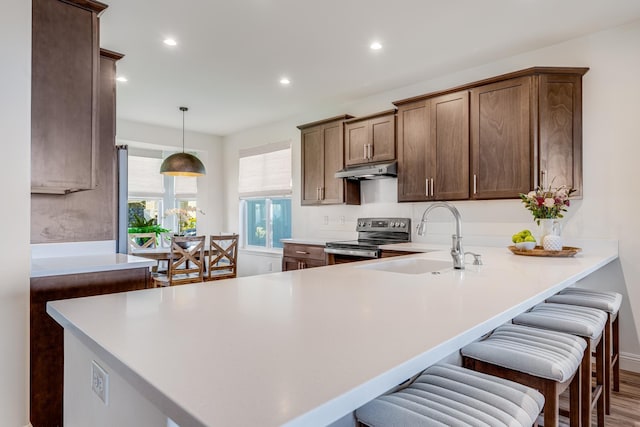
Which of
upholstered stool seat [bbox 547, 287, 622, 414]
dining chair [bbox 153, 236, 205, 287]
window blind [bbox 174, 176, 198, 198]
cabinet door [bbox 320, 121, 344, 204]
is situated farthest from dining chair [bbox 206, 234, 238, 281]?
upholstered stool seat [bbox 547, 287, 622, 414]

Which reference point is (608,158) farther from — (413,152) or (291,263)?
(291,263)

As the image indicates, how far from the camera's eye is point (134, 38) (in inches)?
118

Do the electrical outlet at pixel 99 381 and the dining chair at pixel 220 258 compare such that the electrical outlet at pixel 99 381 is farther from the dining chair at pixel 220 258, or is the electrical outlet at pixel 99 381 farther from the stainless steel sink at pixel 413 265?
the dining chair at pixel 220 258

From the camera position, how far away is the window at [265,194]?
220 inches

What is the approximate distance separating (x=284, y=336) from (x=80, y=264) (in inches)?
77.5

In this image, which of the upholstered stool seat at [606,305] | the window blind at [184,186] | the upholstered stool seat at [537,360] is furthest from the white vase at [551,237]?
the window blind at [184,186]

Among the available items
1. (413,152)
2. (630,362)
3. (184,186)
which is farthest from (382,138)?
(184,186)

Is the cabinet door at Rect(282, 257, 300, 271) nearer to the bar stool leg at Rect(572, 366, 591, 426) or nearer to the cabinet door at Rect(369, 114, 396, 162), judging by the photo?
the cabinet door at Rect(369, 114, 396, 162)

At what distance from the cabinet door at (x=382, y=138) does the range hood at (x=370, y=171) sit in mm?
112

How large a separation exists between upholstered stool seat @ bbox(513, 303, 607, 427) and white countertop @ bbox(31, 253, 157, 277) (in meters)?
2.25

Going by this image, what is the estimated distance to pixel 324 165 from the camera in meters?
4.56

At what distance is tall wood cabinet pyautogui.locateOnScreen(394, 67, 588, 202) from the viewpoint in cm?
287

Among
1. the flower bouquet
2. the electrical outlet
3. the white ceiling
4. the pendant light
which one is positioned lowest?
the electrical outlet

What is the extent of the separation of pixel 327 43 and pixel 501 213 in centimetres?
217
